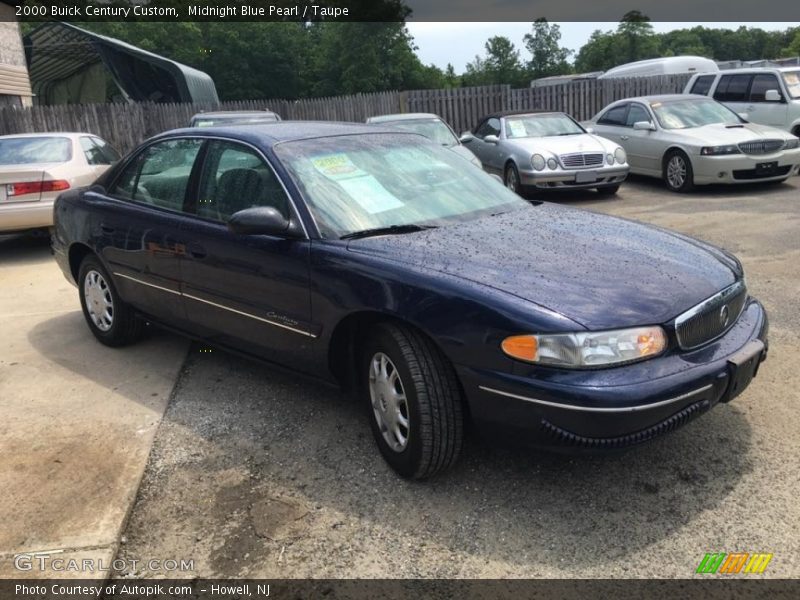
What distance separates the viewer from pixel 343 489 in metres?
3.22

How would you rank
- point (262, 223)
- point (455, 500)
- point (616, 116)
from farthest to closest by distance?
1. point (616, 116)
2. point (262, 223)
3. point (455, 500)

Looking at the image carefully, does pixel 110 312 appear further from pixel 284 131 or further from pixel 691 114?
pixel 691 114

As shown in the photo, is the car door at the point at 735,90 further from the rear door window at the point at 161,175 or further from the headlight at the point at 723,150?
the rear door window at the point at 161,175

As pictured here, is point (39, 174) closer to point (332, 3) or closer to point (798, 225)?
point (798, 225)

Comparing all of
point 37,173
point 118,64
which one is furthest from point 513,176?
point 118,64

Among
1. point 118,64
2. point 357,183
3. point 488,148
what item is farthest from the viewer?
point 118,64

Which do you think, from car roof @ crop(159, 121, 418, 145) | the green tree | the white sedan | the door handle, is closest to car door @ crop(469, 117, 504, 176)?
the white sedan

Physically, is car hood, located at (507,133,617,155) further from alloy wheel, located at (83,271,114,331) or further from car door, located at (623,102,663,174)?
alloy wheel, located at (83,271,114,331)

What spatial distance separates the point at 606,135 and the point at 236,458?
36.2 ft

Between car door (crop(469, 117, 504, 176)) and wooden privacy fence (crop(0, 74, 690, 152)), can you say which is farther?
wooden privacy fence (crop(0, 74, 690, 152))

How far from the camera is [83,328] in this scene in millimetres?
5789

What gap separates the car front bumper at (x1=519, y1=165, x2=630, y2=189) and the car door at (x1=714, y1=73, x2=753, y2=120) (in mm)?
4474

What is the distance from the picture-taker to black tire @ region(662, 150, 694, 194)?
35.8 feet

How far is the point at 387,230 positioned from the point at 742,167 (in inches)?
343
